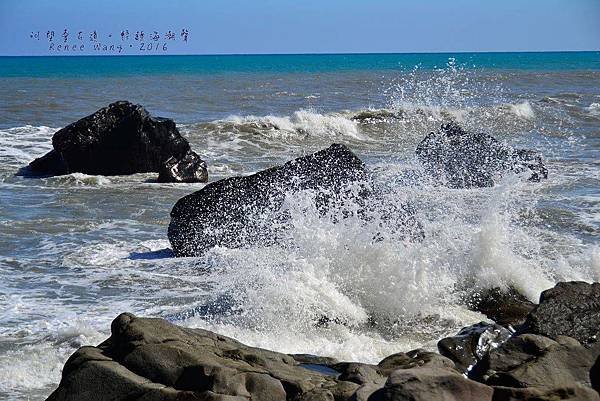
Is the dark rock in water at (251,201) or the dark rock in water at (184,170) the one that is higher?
the dark rock in water at (251,201)

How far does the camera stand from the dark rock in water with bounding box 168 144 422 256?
9.86 m

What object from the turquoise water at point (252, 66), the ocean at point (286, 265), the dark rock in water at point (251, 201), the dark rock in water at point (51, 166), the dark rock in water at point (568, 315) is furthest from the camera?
the turquoise water at point (252, 66)

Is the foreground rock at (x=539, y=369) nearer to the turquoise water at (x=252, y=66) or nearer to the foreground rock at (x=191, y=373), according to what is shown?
the foreground rock at (x=191, y=373)

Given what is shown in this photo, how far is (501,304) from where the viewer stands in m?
7.85

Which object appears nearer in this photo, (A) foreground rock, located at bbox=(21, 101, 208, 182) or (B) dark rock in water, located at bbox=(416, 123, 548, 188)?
(B) dark rock in water, located at bbox=(416, 123, 548, 188)

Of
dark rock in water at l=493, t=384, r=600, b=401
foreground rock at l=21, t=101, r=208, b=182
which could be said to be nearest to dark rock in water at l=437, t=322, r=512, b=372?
dark rock in water at l=493, t=384, r=600, b=401

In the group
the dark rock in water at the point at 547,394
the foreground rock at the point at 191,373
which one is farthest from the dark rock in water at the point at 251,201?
the dark rock in water at the point at 547,394

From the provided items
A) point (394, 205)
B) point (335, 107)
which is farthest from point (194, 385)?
point (335, 107)

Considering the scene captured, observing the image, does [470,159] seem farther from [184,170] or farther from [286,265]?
[286,265]

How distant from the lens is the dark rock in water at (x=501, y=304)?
7.52 meters

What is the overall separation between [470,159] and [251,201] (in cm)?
580

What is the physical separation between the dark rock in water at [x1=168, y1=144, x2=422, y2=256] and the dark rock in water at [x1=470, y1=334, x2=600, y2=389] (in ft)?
15.0

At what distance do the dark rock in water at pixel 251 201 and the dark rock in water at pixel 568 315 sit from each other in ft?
12.7

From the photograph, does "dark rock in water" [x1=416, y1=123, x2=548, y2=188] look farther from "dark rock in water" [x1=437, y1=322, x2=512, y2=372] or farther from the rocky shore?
the rocky shore
